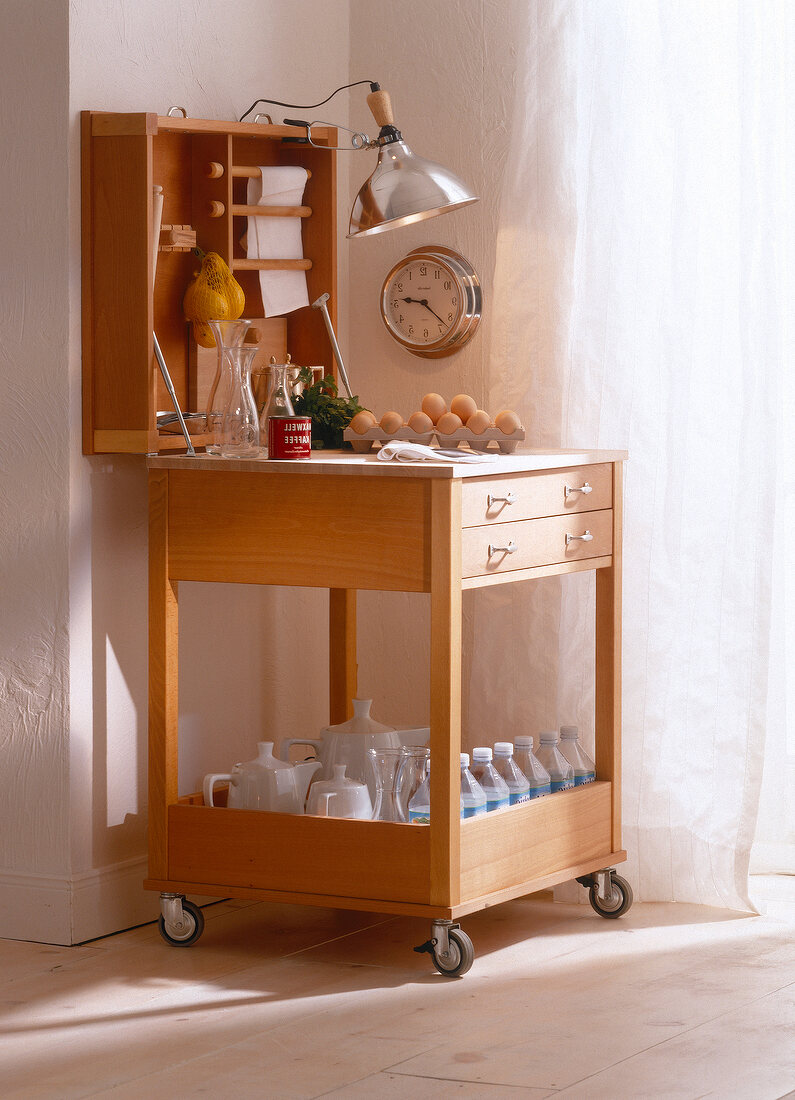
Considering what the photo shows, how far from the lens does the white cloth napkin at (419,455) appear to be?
8.74 feet

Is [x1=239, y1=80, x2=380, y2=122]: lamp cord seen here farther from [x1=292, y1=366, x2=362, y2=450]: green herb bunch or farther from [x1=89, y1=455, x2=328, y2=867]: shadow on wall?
[x1=89, y1=455, x2=328, y2=867]: shadow on wall

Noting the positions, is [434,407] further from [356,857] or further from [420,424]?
[356,857]

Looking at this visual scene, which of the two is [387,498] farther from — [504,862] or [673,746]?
[673,746]

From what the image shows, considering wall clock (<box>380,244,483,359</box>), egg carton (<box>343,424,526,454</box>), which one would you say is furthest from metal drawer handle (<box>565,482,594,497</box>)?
wall clock (<box>380,244,483,359</box>)

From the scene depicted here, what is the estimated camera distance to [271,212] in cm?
320

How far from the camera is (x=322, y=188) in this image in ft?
10.9

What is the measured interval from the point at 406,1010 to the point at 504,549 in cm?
74

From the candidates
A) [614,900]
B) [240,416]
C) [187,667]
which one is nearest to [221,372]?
[240,416]

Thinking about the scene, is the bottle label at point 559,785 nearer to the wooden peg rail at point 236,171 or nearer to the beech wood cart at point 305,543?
the beech wood cart at point 305,543

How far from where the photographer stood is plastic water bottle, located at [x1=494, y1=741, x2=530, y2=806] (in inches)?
114

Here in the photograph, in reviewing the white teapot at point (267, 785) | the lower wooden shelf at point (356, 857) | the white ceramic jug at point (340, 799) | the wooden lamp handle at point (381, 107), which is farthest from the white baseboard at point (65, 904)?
the wooden lamp handle at point (381, 107)

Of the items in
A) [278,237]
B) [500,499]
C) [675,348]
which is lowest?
[500,499]

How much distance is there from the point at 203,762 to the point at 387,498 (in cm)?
78

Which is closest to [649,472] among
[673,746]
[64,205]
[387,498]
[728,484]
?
[728,484]
